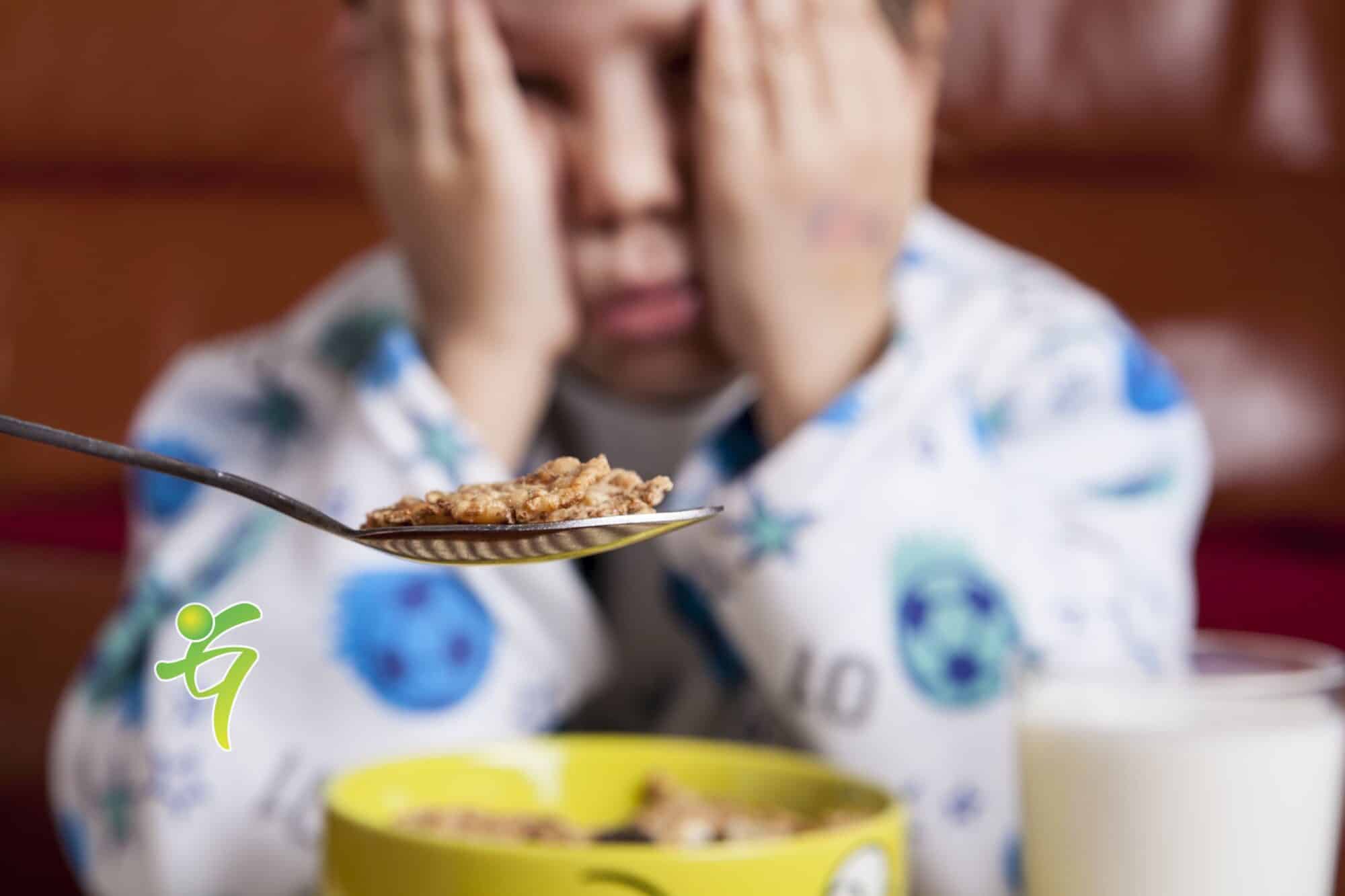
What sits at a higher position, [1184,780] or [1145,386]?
[1145,386]

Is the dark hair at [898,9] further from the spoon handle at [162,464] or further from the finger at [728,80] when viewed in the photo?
the spoon handle at [162,464]

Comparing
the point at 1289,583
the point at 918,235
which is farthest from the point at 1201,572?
the point at 918,235

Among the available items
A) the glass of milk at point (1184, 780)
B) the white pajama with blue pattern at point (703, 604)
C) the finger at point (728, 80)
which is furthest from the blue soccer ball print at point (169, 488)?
the glass of milk at point (1184, 780)

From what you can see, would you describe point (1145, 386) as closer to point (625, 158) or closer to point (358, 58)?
point (625, 158)

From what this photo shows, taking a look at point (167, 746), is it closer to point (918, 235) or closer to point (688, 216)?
point (688, 216)

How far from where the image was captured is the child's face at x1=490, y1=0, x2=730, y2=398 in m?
0.47

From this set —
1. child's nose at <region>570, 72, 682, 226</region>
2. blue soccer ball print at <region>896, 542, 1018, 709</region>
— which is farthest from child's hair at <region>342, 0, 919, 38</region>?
blue soccer ball print at <region>896, 542, 1018, 709</region>

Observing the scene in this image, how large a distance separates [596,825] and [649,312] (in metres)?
0.22

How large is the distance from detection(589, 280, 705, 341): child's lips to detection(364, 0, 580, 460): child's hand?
0.02m

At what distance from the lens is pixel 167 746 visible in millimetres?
422

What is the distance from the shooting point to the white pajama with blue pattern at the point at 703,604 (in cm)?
43

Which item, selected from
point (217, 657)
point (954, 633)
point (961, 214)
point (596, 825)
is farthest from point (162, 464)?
point (961, 214)

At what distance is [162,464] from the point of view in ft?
0.52

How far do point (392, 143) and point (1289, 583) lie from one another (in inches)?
15.9
